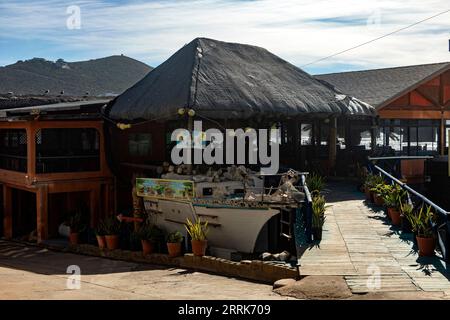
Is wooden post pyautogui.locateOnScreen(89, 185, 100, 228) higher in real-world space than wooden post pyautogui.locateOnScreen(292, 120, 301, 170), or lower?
lower

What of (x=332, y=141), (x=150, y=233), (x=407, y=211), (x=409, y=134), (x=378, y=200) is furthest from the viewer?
(x=409, y=134)

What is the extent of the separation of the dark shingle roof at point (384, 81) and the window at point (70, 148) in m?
11.4

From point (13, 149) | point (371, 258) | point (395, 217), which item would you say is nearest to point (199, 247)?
point (371, 258)

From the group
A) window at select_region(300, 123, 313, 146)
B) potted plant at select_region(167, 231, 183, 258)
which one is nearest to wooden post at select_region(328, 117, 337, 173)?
window at select_region(300, 123, 313, 146)

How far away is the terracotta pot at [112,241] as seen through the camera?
60.6 ft

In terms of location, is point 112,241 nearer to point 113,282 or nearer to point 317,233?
point 113,282

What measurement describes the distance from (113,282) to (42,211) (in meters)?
8.59

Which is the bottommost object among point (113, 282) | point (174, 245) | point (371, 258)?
point (113, 282)

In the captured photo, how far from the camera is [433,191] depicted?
22.9 meters

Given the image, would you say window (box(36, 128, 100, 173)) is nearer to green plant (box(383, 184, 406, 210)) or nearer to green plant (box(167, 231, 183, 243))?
green plant (box(167, 231, 183, 243))

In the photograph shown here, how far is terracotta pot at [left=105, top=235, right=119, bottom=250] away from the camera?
18484mm

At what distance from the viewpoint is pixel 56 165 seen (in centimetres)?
2225

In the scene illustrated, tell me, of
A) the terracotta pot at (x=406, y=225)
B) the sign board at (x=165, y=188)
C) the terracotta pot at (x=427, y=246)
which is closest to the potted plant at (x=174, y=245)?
the sign board at (x=165, y=188)

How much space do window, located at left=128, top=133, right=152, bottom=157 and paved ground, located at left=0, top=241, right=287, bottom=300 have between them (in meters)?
5.50
